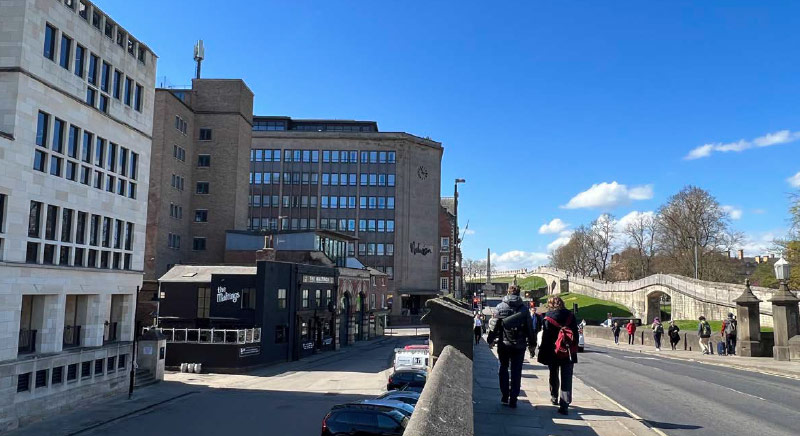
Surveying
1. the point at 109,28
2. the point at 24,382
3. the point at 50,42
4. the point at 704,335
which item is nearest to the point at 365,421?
the point at 24,382

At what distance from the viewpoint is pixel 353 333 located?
59812 millimetres

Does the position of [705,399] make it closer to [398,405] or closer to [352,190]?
[398,405]

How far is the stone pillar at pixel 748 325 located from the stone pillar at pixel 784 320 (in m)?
1.56

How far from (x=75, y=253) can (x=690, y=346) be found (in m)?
34.1

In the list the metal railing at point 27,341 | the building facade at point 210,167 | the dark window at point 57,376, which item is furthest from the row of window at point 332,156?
the metal railing at point 27,341

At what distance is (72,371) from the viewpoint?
25.7 m

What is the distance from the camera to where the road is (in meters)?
22.4

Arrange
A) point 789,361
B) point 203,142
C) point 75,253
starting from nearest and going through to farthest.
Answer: point 789,361 → point 75,253 → point 203,142

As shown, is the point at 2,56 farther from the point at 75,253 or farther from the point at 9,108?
the point at 75,253

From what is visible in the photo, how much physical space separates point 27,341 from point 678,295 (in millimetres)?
52727

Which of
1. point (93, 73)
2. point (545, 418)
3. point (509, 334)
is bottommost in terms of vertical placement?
point (545, 418)

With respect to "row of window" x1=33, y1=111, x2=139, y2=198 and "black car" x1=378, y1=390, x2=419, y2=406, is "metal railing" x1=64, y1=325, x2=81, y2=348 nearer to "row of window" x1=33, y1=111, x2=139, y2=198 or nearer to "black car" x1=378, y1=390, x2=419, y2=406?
"row of window" x1=33, y1=111, x2=139, y2=198

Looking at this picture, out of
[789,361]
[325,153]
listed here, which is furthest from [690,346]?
[325,153]

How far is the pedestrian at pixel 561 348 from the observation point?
302 inches
